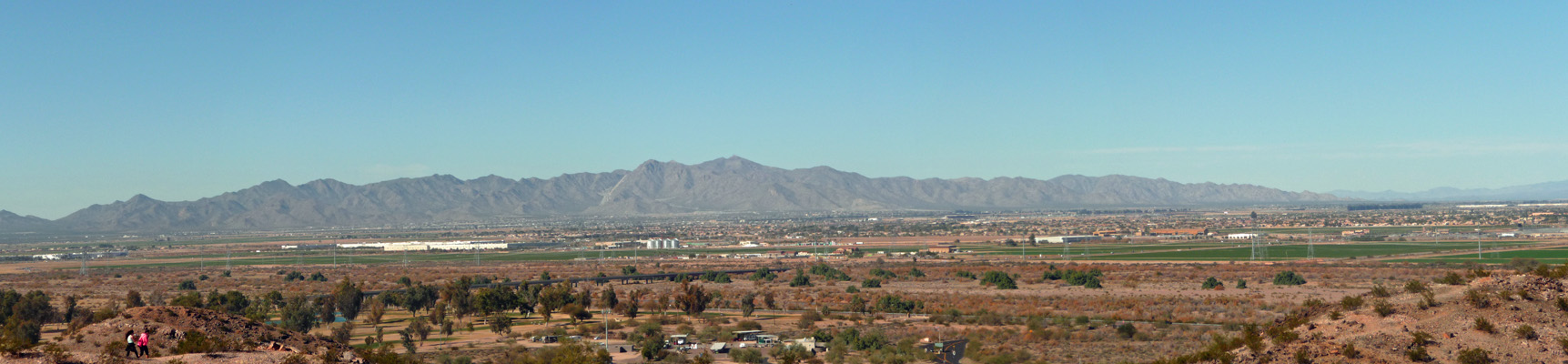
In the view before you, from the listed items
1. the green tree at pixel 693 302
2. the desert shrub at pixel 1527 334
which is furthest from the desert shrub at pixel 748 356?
the desert shrub at pixel 1527 334

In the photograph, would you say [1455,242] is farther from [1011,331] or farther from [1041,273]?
[1011,331]

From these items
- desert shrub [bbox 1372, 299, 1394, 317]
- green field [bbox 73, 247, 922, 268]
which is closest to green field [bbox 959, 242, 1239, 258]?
green field [bbox 73, 247, 922, 268]

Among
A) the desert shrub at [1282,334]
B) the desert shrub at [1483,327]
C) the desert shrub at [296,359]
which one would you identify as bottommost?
the desert shrub at [296,359]

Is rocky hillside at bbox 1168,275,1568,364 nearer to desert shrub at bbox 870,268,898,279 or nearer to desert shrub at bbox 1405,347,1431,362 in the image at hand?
desert shrub at bbox 1405,347,1431,362

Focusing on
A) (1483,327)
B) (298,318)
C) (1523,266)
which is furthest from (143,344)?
(1523,266)

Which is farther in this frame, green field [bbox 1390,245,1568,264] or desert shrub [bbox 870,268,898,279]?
desert shrub [bbox 870,268,898,279]

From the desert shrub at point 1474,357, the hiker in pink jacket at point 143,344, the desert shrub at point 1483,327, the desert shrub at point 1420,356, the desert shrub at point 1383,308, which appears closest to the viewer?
the desert shrub at point 1474,357

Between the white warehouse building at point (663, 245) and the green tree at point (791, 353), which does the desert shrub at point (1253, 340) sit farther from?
the white warehouse building at point (663, 245)
